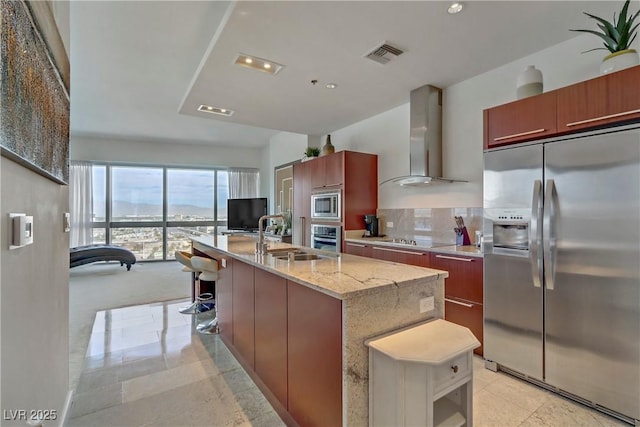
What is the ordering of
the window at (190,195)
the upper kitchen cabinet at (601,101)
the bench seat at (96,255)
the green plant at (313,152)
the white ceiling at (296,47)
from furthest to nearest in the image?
1. the window at (190,195)
2. the bench seat at (96,255)
3. the green plant at (313,152)
4. the white ceiling at (296,47)
5. the upper kitchen cabinet at (601,101)

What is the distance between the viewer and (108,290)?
4926 mm

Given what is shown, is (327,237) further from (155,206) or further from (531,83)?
(155,206)

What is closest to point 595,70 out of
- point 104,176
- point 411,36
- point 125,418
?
point 411,36

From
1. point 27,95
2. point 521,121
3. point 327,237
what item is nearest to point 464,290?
point 521,121

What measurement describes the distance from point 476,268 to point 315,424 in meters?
1.87

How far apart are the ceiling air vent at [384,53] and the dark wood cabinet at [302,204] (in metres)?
2.40

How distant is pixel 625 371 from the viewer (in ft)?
5.95

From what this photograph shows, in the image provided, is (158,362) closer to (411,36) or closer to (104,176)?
(411,36)

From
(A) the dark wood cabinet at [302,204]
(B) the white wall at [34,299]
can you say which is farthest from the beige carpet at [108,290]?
(A) the dark wood cabinet at [302,204]

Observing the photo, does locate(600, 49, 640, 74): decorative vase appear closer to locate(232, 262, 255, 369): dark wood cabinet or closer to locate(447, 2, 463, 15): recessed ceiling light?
locate(447, 2, 463, 15): recessed ceiling light

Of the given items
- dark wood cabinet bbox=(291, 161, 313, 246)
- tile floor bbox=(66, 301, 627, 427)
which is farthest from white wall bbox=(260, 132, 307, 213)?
tile floor bbox=(66, 301, 627, 427)

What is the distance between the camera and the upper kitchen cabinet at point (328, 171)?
4262 mm

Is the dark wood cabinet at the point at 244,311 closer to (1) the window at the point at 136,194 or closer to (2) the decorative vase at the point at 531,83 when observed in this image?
(2) the decorative vase at the point at 531,83

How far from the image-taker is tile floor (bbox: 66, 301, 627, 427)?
186 centimetres
